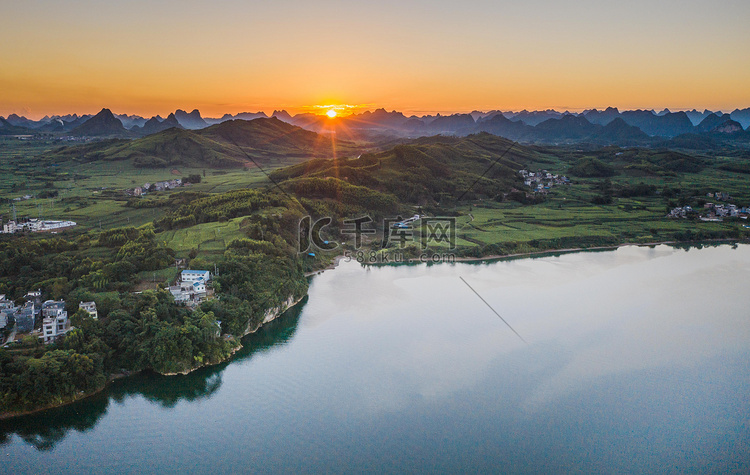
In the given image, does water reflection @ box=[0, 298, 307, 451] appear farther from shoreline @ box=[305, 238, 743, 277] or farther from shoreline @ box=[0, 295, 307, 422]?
shoreline @ box=[305, 238, 743, 277]

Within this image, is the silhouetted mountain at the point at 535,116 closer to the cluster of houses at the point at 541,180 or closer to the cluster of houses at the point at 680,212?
the cluster of houses at the point at 541,180

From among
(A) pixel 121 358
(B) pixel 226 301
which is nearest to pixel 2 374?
(A) pixel 121 358

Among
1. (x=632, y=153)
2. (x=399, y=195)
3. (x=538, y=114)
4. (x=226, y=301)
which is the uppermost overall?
(x=538, y=114)

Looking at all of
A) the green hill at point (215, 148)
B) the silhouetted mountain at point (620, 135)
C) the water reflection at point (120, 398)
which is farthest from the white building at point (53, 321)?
the silhouetted mountain at point (620, 135)

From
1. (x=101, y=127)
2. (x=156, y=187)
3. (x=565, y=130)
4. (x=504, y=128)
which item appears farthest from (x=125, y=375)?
(x=504, y=128)

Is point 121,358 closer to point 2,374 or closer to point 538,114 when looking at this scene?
point 2,374

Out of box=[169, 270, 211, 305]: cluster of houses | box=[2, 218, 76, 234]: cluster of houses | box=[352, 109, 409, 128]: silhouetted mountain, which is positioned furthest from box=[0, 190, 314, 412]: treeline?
box=[352, 109, 409, 128]: silhouetted mountain

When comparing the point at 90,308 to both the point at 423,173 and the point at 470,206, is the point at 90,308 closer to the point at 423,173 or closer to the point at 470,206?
the point at 470,206
